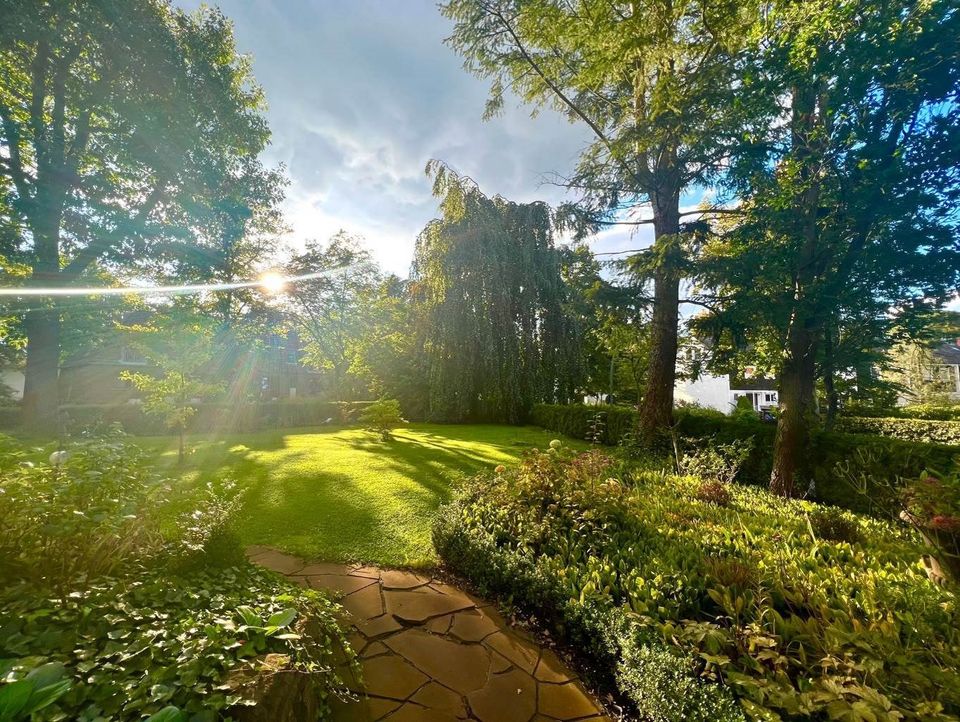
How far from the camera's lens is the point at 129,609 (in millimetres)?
1899

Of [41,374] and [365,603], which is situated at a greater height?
[41,374]

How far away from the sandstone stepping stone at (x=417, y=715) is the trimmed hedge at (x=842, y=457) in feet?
14.4

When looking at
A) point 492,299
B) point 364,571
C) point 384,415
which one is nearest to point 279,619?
point 364,571

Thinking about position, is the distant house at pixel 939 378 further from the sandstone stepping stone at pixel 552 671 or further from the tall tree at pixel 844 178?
the sandstone stepping stone at pixel 552 671

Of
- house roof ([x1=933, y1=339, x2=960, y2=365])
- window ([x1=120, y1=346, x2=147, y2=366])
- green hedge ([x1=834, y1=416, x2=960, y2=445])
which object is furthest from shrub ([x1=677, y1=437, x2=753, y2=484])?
house roof ([x1=933, y1=339, x2=960, y2=365])

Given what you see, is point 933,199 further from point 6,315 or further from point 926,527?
point 6,315

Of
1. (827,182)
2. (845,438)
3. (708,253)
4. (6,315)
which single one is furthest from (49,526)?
(6,315)

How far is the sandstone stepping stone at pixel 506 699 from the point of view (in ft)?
7.79

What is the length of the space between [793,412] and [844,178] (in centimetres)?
352

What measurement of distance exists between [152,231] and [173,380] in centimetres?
609

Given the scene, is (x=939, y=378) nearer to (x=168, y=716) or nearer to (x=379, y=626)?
(x=379, y=626)

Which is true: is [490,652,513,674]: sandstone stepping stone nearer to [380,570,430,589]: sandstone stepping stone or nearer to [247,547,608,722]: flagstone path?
[247,547,608,722]: flagstone path

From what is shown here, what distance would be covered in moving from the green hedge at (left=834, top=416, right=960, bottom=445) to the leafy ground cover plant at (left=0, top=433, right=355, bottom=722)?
1409cm

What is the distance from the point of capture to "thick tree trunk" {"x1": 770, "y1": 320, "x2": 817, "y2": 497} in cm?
614
